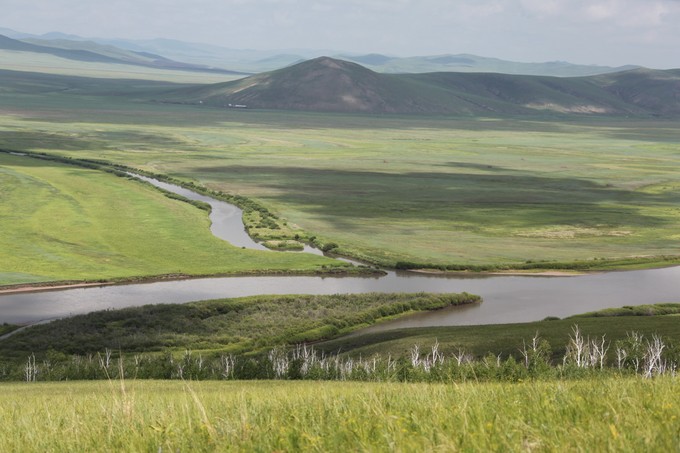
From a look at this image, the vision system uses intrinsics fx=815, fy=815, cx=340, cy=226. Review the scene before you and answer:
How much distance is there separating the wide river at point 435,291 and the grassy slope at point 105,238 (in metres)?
5.19

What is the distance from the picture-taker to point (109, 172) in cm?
16025

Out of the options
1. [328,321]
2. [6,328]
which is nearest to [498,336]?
[328,321]

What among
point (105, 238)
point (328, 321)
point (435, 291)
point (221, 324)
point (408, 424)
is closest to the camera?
point (408, 424)

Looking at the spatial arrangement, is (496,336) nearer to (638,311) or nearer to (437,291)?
(638,311)

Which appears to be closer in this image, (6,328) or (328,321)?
(6,328)

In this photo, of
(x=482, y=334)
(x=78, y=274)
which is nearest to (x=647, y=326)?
(x=482, y=334)

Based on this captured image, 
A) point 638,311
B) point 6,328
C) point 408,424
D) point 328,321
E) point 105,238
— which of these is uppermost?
point 408,424

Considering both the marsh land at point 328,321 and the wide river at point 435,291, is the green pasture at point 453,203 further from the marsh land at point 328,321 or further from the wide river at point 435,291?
the wide river at point 435,291

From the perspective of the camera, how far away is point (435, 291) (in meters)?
84.4

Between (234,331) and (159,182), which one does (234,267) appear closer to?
(234,331)

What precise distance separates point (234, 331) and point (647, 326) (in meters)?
32.5

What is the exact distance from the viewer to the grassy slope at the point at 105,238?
89750 mm

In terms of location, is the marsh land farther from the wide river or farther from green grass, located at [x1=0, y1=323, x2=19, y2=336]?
the wide river

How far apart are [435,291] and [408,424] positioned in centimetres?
7743
